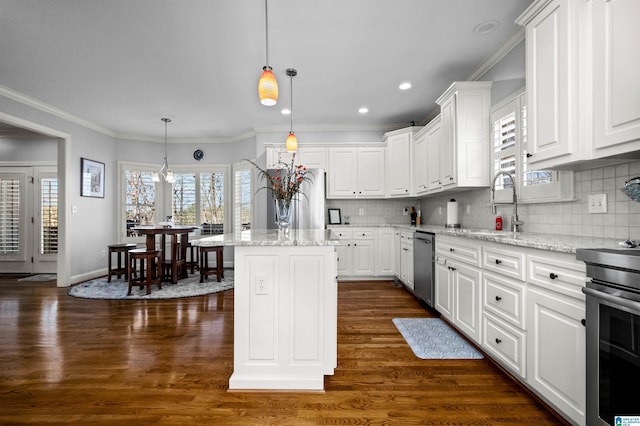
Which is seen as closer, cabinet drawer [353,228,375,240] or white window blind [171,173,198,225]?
cabinet drawer [353,228,375,240]

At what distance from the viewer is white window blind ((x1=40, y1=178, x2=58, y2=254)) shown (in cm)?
556

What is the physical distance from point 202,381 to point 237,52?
9.58 feet

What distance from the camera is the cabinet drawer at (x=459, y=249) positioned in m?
2.33

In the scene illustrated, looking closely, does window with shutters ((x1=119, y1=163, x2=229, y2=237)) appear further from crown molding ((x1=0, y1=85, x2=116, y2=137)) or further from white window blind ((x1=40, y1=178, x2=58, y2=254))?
white window blind ((x1=40, y1=178, x2=58, y2=254))

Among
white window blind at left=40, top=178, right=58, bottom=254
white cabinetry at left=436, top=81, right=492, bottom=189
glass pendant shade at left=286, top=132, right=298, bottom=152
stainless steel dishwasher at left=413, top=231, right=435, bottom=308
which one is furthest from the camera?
white window blind at left=40, top=178, right=58, bottom=254

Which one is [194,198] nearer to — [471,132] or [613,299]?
[471,132]

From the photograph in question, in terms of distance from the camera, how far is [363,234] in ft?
16.0

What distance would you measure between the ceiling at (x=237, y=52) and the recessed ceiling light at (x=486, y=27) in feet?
0.12

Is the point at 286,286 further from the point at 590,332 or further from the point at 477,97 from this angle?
the point at 477,97

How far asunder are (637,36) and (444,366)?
220cm

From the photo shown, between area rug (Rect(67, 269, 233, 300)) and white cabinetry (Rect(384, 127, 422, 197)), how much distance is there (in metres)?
3.07

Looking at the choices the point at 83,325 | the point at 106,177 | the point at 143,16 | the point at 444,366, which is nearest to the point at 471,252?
the point at 444,366

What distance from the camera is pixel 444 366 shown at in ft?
7.18

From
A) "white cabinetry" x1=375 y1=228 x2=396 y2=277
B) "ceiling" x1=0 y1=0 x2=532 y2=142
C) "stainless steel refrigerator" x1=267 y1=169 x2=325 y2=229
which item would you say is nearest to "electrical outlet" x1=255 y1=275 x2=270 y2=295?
"ceiling" x1=0 y1=0 x2=532 y2=142
